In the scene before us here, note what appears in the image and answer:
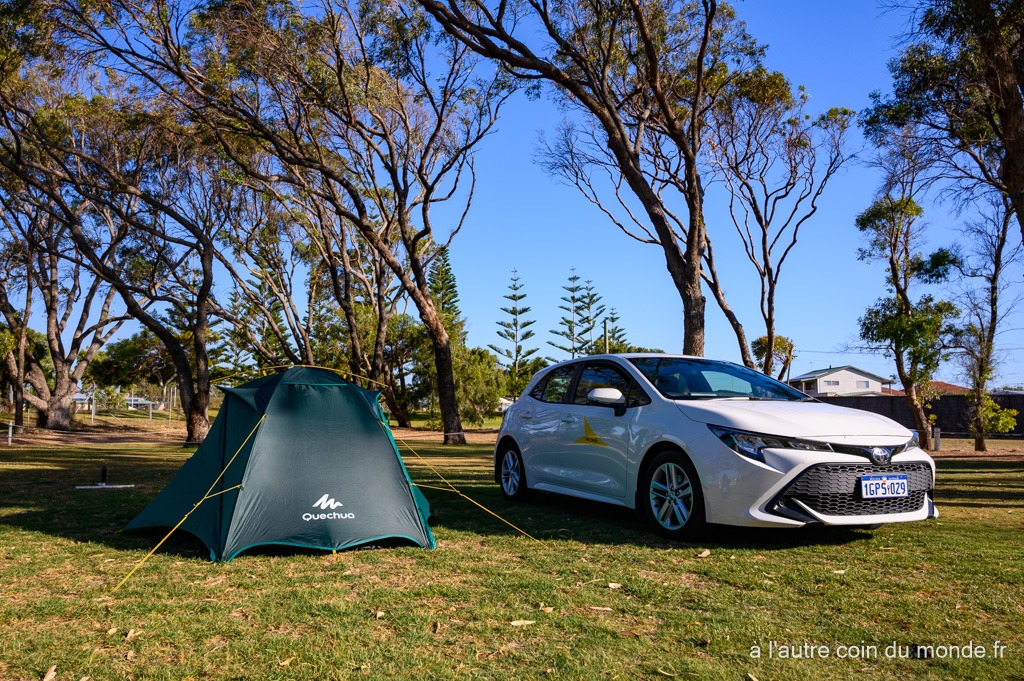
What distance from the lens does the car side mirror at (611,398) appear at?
6516 mm

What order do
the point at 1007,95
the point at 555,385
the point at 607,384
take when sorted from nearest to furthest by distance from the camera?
the point at 607,384 < the point at 555,385 < the point at 1007,95

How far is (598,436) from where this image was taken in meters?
6.83

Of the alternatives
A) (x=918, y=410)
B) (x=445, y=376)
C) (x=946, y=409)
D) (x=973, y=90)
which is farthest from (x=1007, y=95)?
(x=946, y=409)

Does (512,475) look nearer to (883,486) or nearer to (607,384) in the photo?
(607,384)

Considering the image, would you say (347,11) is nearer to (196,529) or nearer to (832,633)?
(196,529)

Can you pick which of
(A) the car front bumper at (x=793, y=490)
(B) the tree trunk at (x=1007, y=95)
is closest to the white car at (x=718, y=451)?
(A) the car front bumper at (x=793, y=490)

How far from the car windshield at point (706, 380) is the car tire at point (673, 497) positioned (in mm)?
603

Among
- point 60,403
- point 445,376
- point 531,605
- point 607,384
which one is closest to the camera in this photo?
point 531,605

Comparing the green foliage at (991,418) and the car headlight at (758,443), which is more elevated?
the green foliage at (991,418)

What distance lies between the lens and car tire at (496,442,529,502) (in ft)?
26.3

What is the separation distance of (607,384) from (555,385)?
2.88 feet

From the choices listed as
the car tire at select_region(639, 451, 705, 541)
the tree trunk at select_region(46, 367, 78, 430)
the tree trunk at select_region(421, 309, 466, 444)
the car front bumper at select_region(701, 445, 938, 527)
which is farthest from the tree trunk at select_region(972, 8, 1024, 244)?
the tree trunk at select_region(46, 367, 78, 430)

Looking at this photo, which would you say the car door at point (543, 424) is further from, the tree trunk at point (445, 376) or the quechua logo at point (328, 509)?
the tree trunk at point (445, 376)

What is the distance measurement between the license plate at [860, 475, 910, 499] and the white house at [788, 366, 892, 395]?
177 ft
